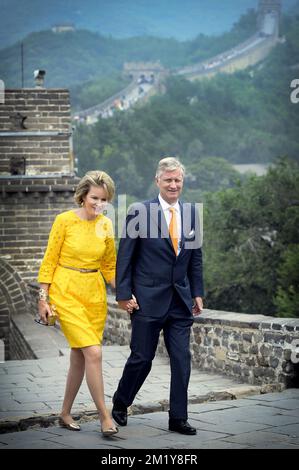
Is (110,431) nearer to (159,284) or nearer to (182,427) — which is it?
(182,427)

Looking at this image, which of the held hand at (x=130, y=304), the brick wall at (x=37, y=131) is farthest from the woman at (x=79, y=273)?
the brick wall at (x=37, y=131)

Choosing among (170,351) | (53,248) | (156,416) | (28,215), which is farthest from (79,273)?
(28,215)

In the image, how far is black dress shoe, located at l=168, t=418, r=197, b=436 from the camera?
5.46 m

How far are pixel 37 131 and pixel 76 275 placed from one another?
13420 millimetres

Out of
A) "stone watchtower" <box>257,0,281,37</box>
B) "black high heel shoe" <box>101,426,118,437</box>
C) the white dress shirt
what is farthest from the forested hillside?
"black high heel shoe" <box>101,426,118,437</box>

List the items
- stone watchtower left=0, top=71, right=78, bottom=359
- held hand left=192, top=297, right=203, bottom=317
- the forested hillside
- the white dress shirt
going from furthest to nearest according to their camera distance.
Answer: the forested hillside
stone watchtower left=0, top=71, right=78, bottom=359
held hand left=192, top=297, right=203, bottom=317
the white dress shirt

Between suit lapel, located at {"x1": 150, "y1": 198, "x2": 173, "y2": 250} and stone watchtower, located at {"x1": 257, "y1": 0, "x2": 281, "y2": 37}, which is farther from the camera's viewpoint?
stone watchtower, located at {"x1": 257, "y1": 0, "x2": 281, "y2": 37}

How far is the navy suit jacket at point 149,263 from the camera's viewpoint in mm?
5582

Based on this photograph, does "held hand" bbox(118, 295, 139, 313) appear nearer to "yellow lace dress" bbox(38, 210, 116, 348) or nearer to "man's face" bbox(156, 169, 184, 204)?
"yellow lace dress" bbox(38, 210, 116, 348)

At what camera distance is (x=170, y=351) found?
18.5 ft

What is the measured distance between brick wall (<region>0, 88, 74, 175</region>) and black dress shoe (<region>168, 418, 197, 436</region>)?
1308 centimetres

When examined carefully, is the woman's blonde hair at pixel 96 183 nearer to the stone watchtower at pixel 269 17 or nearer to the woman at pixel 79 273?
the woman at pixel 79 273

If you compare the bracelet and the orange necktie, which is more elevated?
the orange necktie

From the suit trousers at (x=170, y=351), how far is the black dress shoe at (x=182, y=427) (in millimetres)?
38
